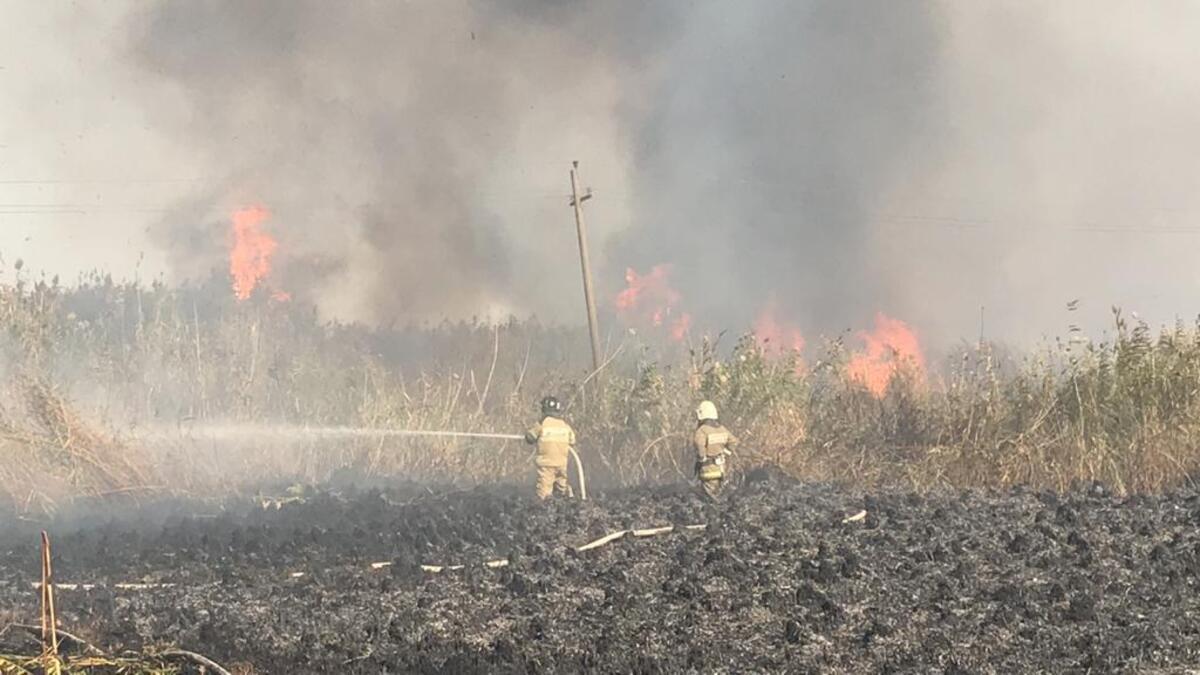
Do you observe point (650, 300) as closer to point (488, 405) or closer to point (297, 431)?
point (488, 405)

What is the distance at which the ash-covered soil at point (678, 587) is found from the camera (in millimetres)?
6016

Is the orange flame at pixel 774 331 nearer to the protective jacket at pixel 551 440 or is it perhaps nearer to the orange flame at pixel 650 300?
the orange flame at pixel 650 300

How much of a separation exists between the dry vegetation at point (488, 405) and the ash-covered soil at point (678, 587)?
1947 mm

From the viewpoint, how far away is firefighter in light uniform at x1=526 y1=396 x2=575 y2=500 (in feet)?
42.1

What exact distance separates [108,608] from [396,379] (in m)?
11.3

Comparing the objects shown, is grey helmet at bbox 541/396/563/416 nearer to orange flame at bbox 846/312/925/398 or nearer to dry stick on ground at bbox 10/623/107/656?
orange flame at bbox 846/312/925/398

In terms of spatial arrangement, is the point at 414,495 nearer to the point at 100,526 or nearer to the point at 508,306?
the point at 100,526

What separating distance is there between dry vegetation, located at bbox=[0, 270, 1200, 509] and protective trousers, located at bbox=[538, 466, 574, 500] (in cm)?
237

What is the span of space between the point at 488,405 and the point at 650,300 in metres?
9.50

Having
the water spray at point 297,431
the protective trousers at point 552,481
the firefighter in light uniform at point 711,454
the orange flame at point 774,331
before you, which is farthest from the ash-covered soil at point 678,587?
the orange flame at point 774,331

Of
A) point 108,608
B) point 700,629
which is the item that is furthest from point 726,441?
point 108,608

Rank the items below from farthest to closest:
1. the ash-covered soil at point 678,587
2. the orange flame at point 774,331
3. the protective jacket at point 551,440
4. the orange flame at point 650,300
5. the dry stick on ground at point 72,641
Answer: the orange flame at point 650,300 < the orange flame at point 774,331 < the protective jacket at point 551,440 < the ash-covered soil at point 678,587 < the dry stick on ground at point 72,641

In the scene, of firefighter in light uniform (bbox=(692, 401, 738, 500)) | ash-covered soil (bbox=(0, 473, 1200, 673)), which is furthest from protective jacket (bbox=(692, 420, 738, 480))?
ash-covered soil (bbox=(0, 473, 1200, 673))

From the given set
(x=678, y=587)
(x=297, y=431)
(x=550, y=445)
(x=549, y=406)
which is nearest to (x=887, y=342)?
(x=297, y=431)
